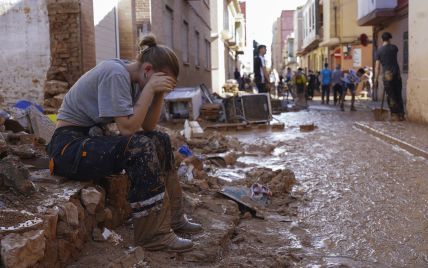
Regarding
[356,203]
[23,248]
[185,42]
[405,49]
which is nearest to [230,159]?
[356,203]

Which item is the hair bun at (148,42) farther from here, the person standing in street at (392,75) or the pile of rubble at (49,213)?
the person standing in street at (392,75)

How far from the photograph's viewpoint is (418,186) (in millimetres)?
5508

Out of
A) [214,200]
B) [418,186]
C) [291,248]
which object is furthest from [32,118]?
[418,186]

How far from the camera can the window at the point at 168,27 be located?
15.5m

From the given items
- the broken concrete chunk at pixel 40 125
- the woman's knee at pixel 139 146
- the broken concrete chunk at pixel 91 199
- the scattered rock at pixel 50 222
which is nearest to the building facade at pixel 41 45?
the broken concrete chunk at pixel 40 125

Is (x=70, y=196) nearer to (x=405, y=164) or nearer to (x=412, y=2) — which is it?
(x=405, y=164)

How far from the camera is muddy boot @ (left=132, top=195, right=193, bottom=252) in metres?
2.99

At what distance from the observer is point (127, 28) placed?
465 inches

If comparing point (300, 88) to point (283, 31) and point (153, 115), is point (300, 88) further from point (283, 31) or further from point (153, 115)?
point (283, 31)

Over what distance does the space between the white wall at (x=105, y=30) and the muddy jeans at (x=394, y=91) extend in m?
6.12

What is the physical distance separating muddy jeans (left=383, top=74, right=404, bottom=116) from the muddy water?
3.38 metres

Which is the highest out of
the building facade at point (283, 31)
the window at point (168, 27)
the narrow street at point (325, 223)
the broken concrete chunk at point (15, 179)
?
the building facade at point (283, 31)

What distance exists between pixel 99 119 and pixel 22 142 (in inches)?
73.2

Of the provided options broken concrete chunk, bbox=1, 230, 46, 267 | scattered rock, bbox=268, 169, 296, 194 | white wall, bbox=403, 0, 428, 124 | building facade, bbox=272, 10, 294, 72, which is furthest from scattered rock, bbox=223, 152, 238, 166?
building facade, bbox=272, 10, 294, 72
